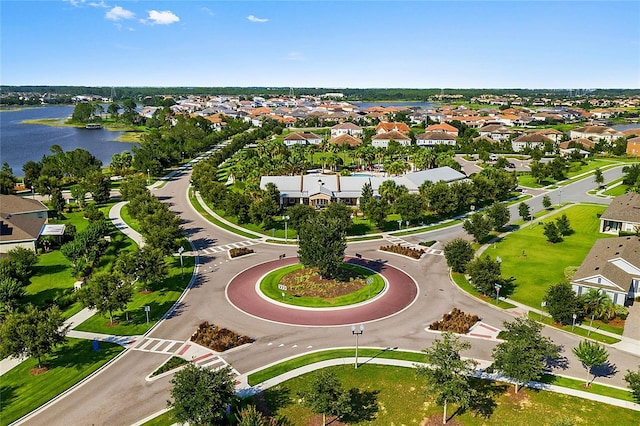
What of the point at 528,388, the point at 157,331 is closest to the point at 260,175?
the point at 157,331

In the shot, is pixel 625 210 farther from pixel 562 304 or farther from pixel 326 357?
pixel 326 357

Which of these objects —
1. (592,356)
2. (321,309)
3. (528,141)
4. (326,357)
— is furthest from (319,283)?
(528,141)

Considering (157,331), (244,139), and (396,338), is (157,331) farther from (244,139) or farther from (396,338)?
(244,139)

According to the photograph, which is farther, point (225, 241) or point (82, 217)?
point (82, 217)

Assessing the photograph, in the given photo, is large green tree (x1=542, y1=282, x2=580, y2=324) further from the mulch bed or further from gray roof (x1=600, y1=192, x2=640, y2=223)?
gray roof (x1=600, y1=192, x2=640, y2=223)

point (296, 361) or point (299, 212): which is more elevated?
point (299, 212)

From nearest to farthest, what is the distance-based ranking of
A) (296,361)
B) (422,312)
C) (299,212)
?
(296,361) < (422,312) < (299,212)
